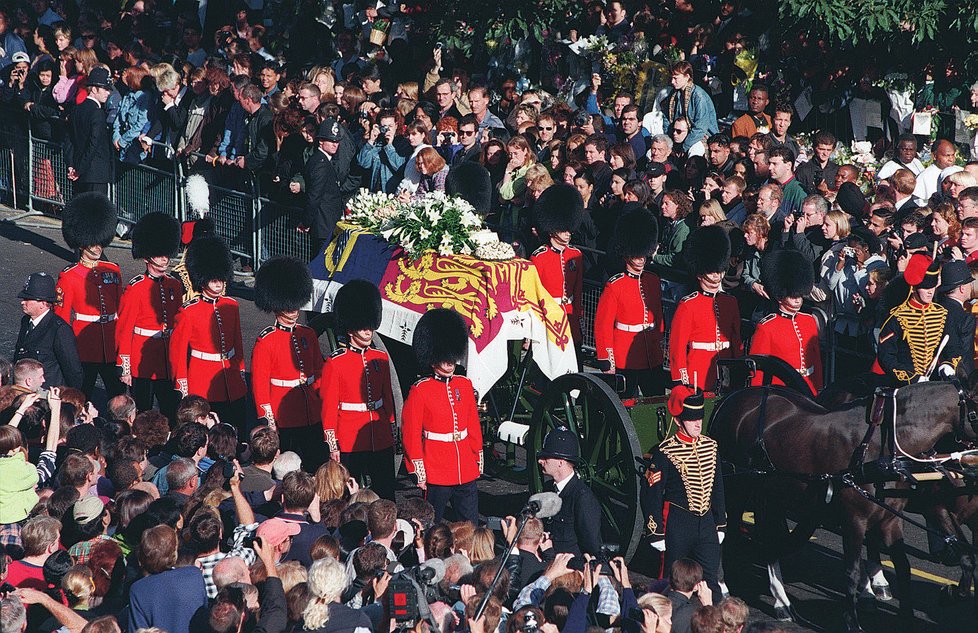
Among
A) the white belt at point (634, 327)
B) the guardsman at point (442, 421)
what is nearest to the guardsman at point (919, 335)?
the white belt at point (634, 327)

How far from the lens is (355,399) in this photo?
970cm

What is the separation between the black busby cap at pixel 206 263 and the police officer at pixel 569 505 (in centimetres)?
342

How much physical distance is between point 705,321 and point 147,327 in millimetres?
4127

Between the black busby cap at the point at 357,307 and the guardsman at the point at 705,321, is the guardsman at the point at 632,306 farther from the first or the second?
the black busby cap at the point at 357,307

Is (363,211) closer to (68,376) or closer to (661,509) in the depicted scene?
(68,376)

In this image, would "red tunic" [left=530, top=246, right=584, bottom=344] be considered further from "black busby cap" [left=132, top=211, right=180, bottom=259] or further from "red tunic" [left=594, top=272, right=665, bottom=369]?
"black busby cap" [left=132, top=211, right=180, bottom=259]

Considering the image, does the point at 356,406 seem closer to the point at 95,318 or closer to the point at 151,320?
the point at 151,320

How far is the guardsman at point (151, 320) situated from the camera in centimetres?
1116

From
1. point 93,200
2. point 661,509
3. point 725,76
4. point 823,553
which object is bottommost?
point 823,553

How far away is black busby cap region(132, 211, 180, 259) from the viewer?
37.1ft

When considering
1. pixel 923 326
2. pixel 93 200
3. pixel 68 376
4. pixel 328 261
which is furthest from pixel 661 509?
pixel 93 200

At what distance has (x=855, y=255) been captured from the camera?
10.9 metres

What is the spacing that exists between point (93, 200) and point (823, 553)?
622 centimetres

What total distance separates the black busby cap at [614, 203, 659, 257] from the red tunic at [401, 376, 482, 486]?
225 cm
